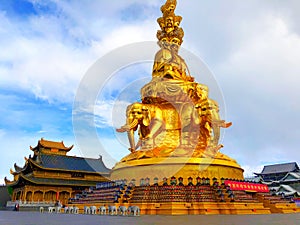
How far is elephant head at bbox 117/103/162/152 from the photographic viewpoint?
18.9m

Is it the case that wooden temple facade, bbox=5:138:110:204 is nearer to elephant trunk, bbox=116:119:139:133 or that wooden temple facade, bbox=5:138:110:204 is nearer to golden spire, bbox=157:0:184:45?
elephant trunk, bbox=116:119:139:133

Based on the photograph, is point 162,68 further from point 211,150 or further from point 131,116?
point 211,150

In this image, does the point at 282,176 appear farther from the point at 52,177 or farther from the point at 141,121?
the point at 141,121

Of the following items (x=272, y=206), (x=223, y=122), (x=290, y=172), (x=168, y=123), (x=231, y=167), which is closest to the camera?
(x=272, y=206)

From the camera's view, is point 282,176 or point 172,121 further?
point 282,176

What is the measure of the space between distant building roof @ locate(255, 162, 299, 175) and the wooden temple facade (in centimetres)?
2538

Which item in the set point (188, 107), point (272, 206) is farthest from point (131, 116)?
point (272, 206)

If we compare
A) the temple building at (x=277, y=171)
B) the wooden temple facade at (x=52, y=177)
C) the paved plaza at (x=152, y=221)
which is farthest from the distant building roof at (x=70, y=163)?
the temple building at (x=277, y=171)

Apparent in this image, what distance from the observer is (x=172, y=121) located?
20.2 m

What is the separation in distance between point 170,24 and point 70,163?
1894 cm

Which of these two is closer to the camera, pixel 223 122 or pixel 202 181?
pixel 202 181

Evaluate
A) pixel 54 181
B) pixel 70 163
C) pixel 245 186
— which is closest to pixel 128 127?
pixel 245 186

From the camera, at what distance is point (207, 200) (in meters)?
13.3

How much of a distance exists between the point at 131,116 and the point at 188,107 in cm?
397
